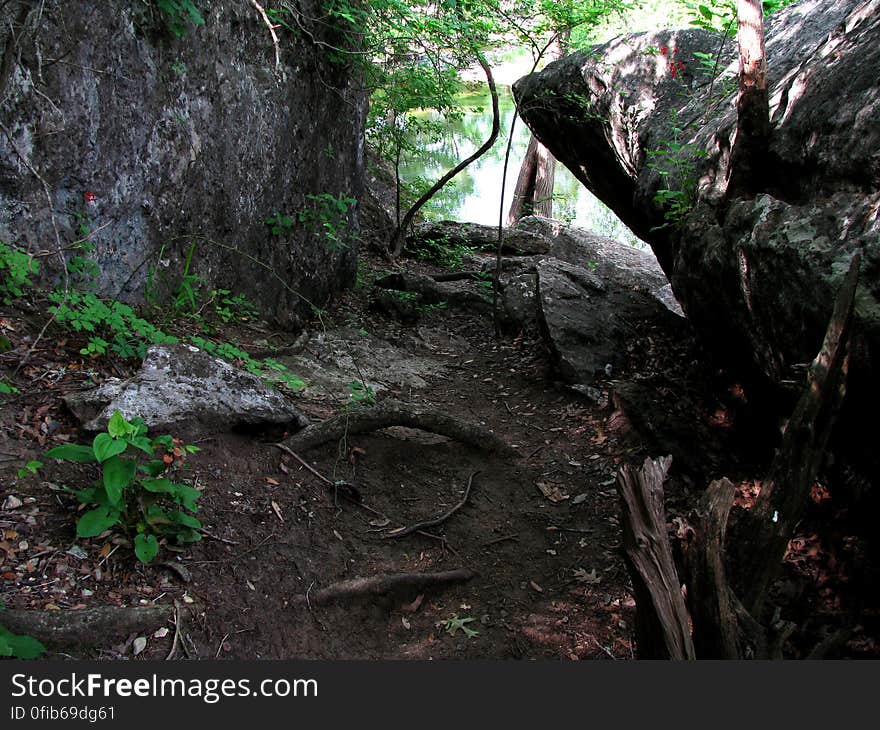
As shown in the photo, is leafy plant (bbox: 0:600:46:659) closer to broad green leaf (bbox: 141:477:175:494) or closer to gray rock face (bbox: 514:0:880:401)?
broad green leaf (bbox: 141:477:175:494)

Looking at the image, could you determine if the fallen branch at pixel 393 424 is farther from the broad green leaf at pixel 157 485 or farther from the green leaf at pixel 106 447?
the green leaf at pixel 106 447

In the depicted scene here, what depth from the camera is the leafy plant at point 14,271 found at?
403 cm

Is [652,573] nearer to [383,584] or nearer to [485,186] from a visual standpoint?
[383,584]

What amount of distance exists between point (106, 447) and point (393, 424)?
8.27 feet

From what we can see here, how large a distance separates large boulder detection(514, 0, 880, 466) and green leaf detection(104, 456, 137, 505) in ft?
11.6

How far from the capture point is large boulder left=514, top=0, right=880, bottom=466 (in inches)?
147

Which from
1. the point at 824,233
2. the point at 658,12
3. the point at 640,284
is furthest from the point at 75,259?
the point at 658,12

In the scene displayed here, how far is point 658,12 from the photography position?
13.8 m

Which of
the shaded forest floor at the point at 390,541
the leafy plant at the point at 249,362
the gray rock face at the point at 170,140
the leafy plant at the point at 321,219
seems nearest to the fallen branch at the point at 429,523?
the shaded forest floor at the point at 390,541

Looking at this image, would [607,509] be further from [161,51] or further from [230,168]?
[161,51]

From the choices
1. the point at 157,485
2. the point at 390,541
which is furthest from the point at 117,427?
the point at 390,541

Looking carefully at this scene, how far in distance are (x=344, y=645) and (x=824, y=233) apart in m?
3.45

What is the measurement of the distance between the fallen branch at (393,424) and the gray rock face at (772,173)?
82.2 inches

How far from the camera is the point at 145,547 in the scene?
3.13m
